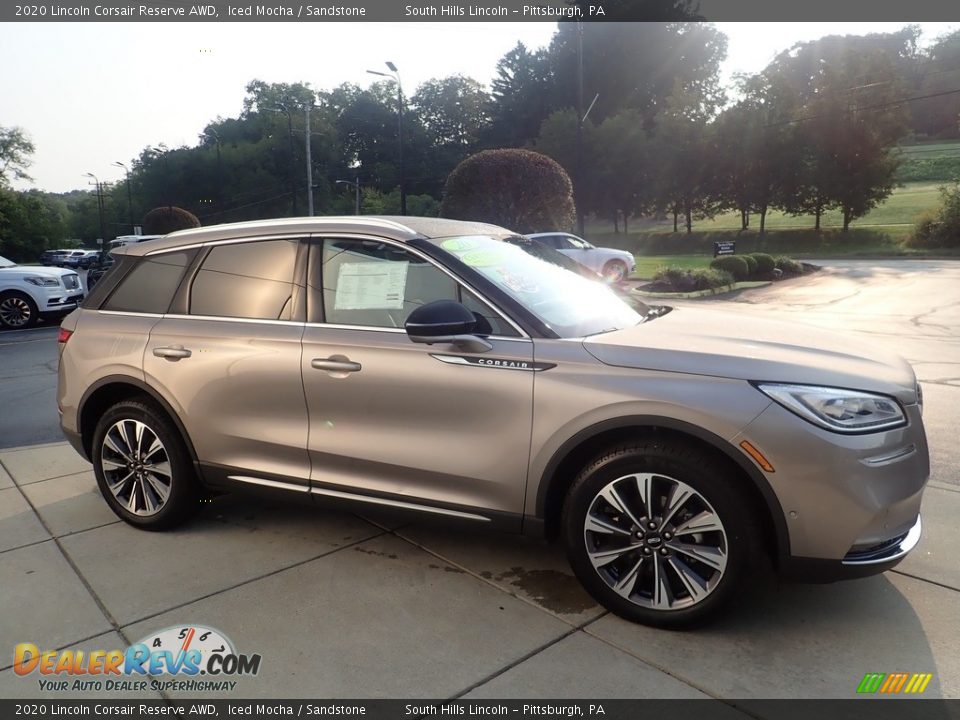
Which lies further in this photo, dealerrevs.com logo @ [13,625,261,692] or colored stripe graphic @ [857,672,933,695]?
dealerrevs.com logo @ [13,625,261,692]

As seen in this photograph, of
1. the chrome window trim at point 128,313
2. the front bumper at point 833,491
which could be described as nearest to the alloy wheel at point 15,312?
the chrome window trim at point 128,313

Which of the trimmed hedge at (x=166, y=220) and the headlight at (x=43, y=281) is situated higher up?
the trimmed hedge at (x=166, y=220)

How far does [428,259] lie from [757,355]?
1.53m

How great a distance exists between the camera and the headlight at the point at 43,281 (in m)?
13.7

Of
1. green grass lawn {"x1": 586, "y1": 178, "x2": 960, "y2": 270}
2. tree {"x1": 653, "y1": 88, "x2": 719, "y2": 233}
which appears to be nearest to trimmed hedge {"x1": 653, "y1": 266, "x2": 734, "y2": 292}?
green grass lawn {"x1": 586, "y1": 178, "x2": 960, "y2": 270}

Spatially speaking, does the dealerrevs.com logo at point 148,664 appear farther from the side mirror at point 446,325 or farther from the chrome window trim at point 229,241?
the chrome window trim at point 229,241

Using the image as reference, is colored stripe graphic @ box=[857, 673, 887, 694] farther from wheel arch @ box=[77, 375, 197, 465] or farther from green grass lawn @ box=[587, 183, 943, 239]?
green grass lawn @ box=[587, 183, 943, 239]

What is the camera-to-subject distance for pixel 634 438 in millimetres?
2869

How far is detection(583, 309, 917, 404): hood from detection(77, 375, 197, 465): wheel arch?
233cm

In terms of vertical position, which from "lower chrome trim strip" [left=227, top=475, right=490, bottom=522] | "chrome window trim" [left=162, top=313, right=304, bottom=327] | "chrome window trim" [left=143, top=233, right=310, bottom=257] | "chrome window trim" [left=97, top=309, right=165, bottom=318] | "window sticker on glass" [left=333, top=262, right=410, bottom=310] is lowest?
"lower chrome trim strip" [left=227, top=475, right=490, bottom=522]

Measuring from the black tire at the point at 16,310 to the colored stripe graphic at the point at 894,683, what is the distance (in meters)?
15.1

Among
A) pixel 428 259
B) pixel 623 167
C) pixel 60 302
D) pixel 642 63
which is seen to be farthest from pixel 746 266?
pixel 642 63

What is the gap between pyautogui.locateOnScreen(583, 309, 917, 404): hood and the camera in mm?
2732

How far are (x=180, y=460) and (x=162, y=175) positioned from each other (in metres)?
90.0
